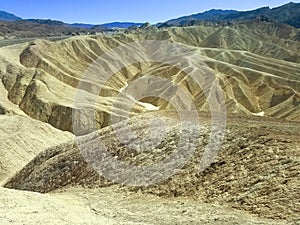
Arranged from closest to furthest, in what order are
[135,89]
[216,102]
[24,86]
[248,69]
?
[24,86] → [216,102] → [135,89] → [248,69]

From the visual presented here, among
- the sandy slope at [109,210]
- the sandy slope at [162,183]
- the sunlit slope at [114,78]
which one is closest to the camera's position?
the sandy slope at [109,210]

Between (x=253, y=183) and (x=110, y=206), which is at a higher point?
(x=253, y=183)

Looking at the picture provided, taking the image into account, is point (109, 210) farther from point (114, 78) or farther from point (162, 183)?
point (114, 78)

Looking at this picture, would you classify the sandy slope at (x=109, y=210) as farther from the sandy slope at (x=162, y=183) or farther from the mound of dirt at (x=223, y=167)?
the mound of dirt at (x=223, y=167)

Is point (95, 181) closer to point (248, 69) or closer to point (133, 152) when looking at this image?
A: point (133, 152)

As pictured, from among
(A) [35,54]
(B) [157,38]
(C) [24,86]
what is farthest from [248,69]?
(B) [157,38]

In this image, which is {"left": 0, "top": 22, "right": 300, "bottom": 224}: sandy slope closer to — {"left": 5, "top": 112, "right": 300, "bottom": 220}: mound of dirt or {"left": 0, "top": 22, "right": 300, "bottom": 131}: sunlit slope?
{"left": 5, "top": 112, "right": 300, "bottom": 220}: mound of dirt

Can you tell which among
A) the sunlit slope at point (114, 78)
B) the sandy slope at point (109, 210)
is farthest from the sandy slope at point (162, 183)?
the sunlit slope at point (114, 78)

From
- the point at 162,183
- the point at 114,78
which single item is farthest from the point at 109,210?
the point at 114,78
